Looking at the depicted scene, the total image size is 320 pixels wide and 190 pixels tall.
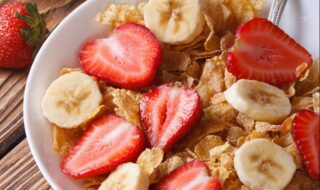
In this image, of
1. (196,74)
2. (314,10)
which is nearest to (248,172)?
(196,74)

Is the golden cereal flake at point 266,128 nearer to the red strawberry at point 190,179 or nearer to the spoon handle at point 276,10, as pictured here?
the red strawberry at point 190,179

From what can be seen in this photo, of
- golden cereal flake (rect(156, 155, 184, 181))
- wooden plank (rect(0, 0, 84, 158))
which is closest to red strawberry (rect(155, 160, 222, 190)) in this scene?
golden cereal flake (rect(156, 155, 184, 181))

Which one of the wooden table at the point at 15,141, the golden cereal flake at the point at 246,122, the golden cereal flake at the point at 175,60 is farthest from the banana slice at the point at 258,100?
the wooden table at the point at 15,141

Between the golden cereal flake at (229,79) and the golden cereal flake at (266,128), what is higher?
the golden cereal flake at (229,79)

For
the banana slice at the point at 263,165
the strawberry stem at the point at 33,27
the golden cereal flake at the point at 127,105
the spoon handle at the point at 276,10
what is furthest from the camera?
the strawberry stem at the point at 33,27

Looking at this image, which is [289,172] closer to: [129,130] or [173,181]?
[173,181]

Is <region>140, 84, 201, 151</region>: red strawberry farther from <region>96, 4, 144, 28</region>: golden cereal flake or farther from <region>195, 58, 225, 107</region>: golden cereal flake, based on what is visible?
<region>96, 4, 144, 28</region>: golden cereal flake

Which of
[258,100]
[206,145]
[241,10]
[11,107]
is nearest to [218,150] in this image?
[206,145]
